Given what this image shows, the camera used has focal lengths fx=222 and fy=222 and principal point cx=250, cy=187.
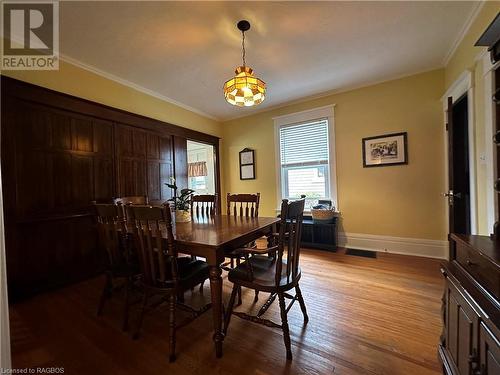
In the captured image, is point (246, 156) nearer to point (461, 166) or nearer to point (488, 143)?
point (461, 166)

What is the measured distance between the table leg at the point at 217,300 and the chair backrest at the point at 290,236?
39 cm

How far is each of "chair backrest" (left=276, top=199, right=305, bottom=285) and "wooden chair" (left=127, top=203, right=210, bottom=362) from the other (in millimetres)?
684

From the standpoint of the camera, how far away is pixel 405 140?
3252 mm

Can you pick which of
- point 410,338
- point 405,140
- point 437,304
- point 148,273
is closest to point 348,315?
point 410,338

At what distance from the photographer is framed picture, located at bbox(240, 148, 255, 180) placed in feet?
15.3

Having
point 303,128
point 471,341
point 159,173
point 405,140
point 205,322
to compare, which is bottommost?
point 205,322

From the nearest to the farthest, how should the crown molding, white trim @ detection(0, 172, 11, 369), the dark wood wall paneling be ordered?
white trim @ detection(0, 172, 11, 369)
the dark wood wall paneling
the crown molding

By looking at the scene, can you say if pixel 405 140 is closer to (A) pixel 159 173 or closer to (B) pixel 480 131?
(B) pixel 480 131

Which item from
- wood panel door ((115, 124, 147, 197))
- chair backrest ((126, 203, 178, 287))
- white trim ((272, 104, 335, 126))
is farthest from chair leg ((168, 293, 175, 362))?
white trim ((272, 104, 335, 126))

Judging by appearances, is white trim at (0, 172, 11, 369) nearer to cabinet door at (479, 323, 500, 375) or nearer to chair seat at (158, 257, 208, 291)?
chair seat at (158, 257, 208, 291)

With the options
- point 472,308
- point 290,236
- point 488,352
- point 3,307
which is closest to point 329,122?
point 290,236

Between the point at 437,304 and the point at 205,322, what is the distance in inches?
80.0

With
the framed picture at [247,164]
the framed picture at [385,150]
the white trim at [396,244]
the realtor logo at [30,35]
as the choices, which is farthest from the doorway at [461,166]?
the realtor logo at [30,35]

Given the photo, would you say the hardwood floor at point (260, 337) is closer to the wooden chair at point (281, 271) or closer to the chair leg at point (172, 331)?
the chair leg at point (172, 331)
